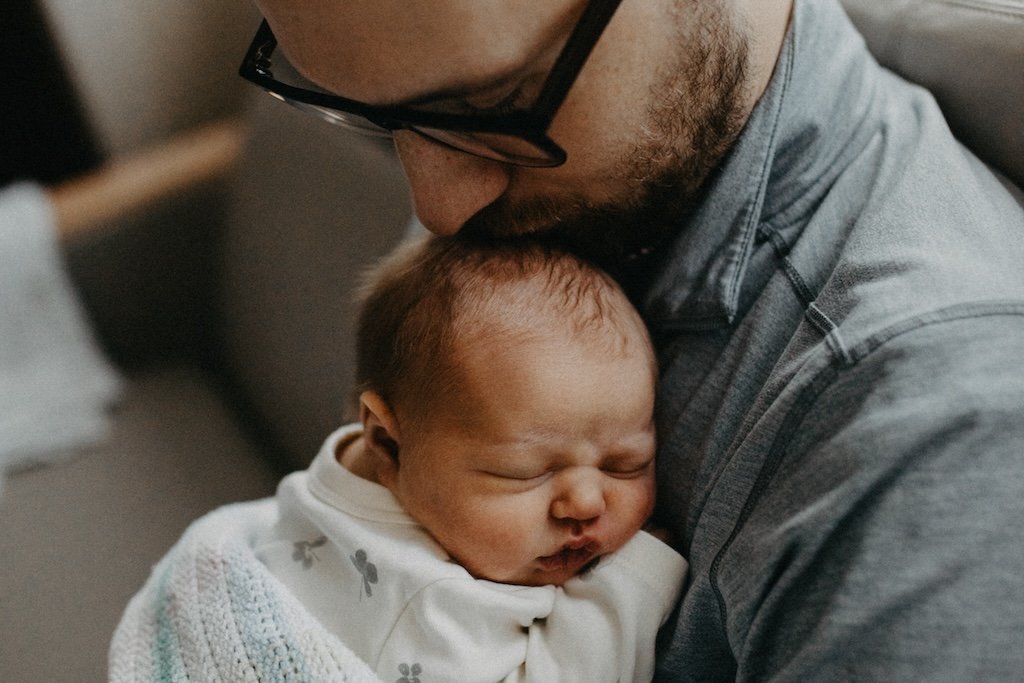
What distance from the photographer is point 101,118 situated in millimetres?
2402

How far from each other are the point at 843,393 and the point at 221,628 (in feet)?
2.24

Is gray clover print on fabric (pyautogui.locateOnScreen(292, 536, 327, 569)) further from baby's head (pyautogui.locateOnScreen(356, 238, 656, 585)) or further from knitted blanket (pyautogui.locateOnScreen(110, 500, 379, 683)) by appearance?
baby's head (pyautogui.locateOnScreen(356, 238, 656, 585))

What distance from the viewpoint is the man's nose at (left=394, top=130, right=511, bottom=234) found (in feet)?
2.88

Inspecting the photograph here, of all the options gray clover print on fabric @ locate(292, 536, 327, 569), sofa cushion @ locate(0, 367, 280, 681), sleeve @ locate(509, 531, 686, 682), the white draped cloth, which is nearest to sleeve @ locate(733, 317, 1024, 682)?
sleeve @ locate(509, 531, 686, 682)

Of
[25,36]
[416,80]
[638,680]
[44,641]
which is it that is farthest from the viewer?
[25,36]

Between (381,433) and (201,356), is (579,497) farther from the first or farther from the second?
(201,356)

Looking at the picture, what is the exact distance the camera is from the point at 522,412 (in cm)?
87

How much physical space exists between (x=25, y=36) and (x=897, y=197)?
7.24 feet

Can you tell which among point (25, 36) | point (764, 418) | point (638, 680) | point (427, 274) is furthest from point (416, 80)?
point (25, 36)

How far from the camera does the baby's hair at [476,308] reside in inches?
35.4

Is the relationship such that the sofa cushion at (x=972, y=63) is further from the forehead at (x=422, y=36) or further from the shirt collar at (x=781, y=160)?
the forehead at (x=422, y=36)

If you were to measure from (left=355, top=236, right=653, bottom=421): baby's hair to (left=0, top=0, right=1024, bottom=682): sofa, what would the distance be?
0.51 meters

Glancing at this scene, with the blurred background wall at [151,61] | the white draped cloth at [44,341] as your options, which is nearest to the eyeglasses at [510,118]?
the white draped cloth at [44,341]

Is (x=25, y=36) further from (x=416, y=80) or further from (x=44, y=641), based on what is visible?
(x=416, y=80)
